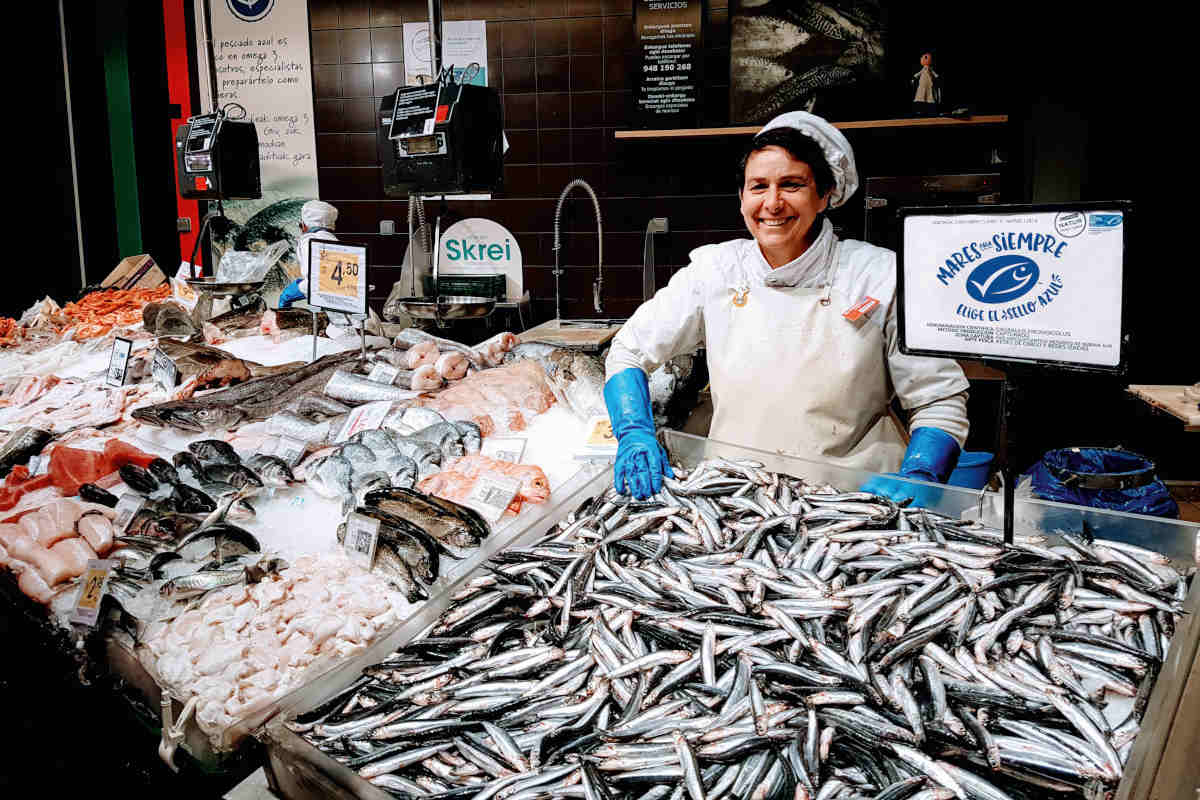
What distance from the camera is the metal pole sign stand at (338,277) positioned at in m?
3.67

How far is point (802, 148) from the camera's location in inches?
104

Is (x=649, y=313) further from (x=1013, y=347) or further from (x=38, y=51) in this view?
(x=38, y=51)

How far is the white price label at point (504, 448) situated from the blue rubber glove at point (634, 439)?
1.10ft

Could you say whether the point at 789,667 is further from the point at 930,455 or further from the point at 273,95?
the point at 273,95

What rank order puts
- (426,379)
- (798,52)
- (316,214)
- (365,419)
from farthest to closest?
(316,214), (798,52), (426,379), (365,419)

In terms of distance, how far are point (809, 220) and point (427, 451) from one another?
1.48 meters

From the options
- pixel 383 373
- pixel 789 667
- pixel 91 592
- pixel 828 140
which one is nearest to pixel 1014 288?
pixel 789 667

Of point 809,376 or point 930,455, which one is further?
point 809,376

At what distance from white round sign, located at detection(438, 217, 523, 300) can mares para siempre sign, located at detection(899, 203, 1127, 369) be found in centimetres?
590

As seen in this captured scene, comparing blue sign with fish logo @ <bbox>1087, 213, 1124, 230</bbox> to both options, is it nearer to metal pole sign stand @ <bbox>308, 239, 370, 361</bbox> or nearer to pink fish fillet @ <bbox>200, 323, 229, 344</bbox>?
metal pole sign stand @ <bbox>308, 239, 370, 361</bbox>

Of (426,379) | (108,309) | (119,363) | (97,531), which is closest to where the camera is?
(97,531)

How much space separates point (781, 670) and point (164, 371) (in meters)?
3.41

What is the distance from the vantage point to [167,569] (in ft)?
6.97

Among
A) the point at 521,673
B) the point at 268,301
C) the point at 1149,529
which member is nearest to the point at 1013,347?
the point at 1149,529
